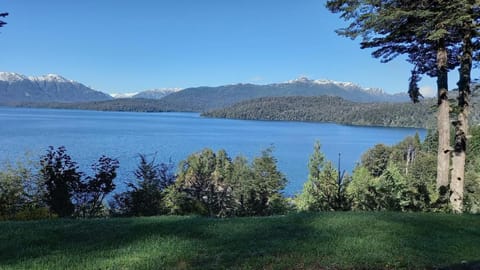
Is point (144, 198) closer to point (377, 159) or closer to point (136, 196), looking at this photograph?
point (136, 196)

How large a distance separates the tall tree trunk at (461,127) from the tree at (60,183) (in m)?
9.06

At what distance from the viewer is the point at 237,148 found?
74062 mm

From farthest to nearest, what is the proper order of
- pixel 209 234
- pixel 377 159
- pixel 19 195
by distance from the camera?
pixel 377 159 → pixel 19 195 → pixel 209 234

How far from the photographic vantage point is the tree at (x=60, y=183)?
30.8ft

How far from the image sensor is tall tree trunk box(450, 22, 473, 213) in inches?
369

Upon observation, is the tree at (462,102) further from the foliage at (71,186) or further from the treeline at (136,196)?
the foliage at (71,186)

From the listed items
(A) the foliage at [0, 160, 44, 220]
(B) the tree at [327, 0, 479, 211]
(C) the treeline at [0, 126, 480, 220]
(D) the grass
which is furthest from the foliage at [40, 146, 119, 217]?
(B) the tree at [327, 0, 479, 211]

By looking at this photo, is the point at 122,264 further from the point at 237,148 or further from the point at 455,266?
the point at 237,148

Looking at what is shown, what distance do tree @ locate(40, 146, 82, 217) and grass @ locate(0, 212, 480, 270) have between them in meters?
2.96

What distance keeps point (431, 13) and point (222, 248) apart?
6713 millimetres

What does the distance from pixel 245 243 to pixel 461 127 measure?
23.5 ft

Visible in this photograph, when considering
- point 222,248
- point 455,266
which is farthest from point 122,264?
point 455,266

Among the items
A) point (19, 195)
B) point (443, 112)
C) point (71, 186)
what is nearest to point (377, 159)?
point (443, 112)

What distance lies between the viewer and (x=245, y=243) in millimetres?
5164
